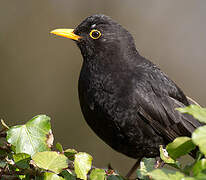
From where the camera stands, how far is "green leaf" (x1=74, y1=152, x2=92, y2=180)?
2.25 meters

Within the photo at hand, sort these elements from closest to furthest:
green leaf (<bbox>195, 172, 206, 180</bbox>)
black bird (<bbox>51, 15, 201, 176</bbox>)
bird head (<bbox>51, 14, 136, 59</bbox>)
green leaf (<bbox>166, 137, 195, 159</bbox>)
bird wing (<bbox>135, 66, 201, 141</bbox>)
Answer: green leaf (<bbox>195, 172, 206, 180</bbox>)
green leaf (<bbox>166, 137, 195, 159</bbox>)
black bird (<bbox>51, 15, 201, 176</bbox>)
bird wing (<bbox>135, 66, 201, 141</bbox>)
bird head (<bbox>51, 14, 136, 59</bbox>)

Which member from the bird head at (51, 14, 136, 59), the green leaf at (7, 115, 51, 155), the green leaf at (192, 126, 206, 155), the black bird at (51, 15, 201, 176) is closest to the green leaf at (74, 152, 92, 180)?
the green leaf at (7, 115, 51, 155)

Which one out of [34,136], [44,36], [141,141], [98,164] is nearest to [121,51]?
[141,141]

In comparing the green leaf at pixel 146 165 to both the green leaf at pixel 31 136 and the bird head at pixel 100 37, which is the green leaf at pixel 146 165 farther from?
the bird head at pixel 100 37

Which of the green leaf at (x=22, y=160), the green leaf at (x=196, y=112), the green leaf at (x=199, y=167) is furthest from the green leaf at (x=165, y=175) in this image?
the green leaf at (x=22, y=160)

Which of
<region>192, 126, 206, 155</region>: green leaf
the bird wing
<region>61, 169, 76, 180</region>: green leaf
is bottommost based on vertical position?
the bird wing

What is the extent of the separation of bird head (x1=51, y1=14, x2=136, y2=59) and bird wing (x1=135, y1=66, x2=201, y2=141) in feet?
1.42

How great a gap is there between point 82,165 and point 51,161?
18cm

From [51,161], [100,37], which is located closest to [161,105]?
[100,37]

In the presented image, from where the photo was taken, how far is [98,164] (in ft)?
25.4

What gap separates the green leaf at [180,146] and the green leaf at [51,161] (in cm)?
66

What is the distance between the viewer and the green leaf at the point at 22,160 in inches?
92.7

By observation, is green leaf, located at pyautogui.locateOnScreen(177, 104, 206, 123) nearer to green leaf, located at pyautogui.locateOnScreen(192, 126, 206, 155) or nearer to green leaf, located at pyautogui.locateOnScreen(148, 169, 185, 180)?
green leaf, located at pyautogui.locateOnScreen(192, 126, 206, 155)

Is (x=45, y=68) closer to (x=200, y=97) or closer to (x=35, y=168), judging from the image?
(x=200, y=97)
